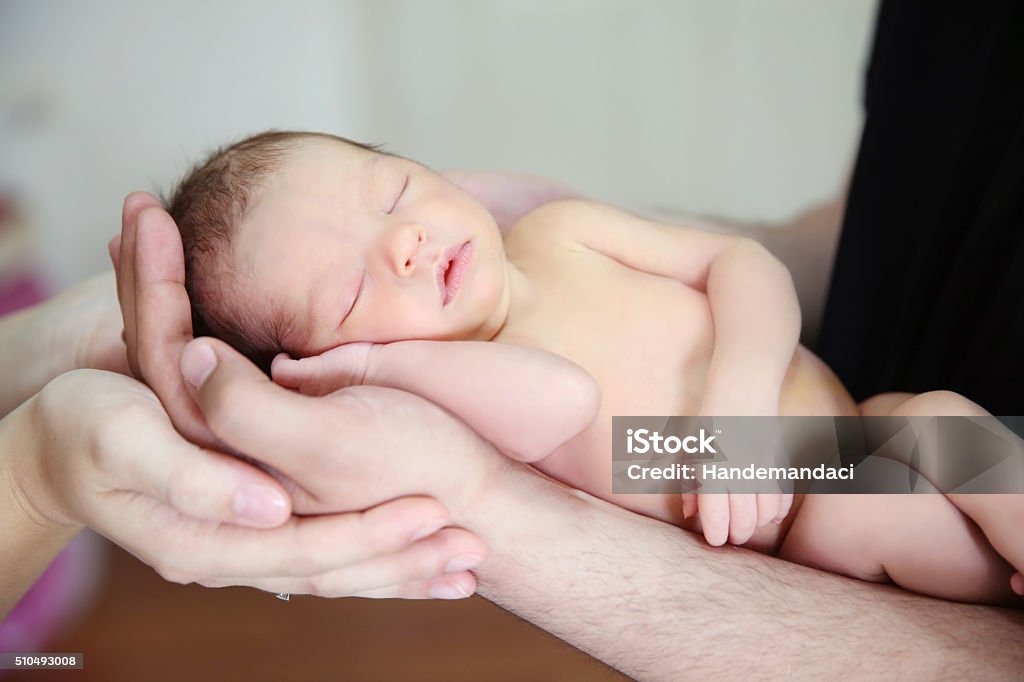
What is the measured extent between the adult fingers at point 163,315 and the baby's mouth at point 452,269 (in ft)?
0.94

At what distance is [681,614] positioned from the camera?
3.04 feet

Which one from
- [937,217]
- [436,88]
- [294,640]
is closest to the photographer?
[937,217]

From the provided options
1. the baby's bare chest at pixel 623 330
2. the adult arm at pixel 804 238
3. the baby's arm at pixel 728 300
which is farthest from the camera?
the adult arm at pixel 804 238

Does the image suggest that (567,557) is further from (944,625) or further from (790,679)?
(944,625)

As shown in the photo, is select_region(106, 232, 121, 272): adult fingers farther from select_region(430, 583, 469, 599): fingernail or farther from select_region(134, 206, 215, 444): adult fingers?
select_region(430, 583, 469, 599): fingernail

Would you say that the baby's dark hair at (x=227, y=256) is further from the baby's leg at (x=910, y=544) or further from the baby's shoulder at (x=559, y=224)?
the baby's leg at (x=910, y=544)

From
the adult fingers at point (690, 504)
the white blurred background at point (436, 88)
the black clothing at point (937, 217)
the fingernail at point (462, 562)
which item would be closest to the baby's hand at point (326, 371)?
the fingernail at point (462, 562)

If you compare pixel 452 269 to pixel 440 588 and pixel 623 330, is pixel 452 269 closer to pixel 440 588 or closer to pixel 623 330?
pixel 623 330

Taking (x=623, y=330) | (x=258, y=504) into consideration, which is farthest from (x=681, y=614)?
(x=258, y=504)

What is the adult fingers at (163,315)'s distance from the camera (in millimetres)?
875

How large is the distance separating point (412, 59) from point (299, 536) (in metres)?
2.28

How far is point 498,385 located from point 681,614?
0.32 meters

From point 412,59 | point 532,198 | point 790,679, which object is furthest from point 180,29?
point 790,679

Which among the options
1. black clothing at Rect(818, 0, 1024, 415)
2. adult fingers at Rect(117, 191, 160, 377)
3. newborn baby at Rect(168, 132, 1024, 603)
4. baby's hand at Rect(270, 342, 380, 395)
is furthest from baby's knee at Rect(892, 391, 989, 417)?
adult fingers at Rect(117, 191, 160, 377)
